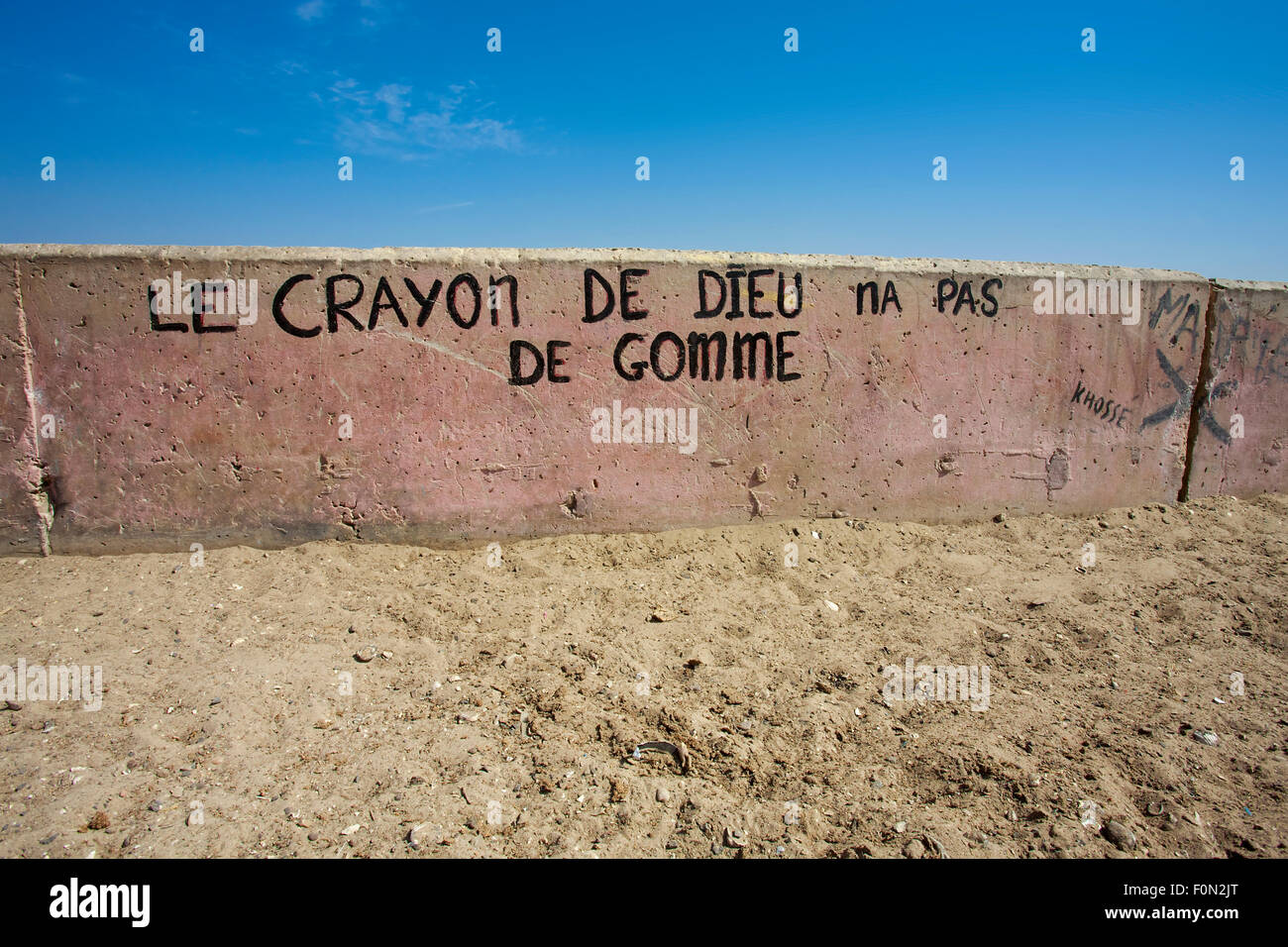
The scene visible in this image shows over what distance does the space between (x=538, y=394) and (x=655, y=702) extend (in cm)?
192

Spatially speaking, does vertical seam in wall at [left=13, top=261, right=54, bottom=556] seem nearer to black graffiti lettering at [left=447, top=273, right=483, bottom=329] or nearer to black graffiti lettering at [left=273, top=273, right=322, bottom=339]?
black graffiti lettering at [left=273, top=273, right=322, bottom=339]

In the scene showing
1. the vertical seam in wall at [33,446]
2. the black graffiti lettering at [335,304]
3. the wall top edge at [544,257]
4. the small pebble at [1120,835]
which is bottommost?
the small pebble at [1120,835]

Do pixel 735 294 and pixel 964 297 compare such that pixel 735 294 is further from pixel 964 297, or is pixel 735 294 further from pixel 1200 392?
pixel 1200 392

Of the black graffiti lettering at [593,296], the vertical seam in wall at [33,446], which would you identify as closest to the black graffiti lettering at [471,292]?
the black graffiti lettering at [593,296]

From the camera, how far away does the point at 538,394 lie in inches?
151

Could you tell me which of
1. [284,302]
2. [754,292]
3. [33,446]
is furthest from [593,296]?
[33,446]

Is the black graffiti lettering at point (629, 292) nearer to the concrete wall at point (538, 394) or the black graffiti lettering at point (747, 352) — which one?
the concrete wall at point (538, 394)

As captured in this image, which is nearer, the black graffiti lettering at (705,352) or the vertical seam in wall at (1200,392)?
the black graffiti lettering at (705,352)

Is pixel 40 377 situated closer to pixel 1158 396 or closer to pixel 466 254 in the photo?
pixel 466 254

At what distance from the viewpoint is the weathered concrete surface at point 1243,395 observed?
470cm

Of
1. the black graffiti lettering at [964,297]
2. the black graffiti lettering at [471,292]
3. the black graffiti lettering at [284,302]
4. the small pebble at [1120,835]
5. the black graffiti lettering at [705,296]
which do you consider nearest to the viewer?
the small pebble at [1120,835]

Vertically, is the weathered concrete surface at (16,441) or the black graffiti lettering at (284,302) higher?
the black graffiti lettering at (284,302)

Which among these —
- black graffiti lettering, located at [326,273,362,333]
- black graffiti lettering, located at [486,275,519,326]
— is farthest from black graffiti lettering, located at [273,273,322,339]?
black graffiti lettering, located at [486,275,519,326]
